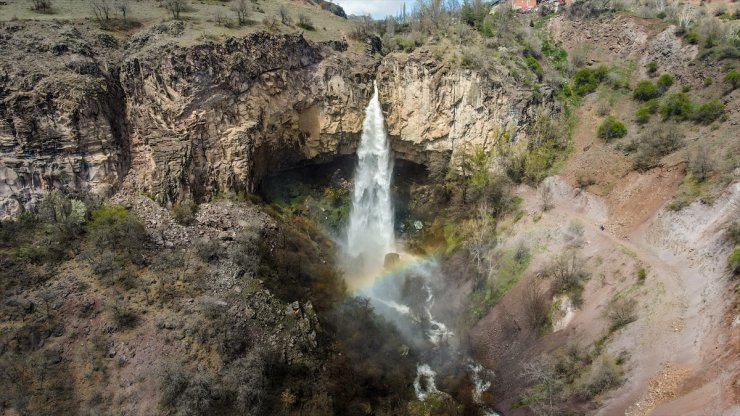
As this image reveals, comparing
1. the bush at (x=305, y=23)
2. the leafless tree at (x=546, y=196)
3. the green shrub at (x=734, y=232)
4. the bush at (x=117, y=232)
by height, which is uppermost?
the bush at (x=305, y=23)

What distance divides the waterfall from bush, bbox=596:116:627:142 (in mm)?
18744

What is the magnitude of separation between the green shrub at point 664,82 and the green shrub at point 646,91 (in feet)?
1.41

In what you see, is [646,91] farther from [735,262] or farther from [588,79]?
[735,262]

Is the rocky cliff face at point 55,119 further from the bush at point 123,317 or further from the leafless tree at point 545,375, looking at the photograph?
the leafless tree at point 545,375

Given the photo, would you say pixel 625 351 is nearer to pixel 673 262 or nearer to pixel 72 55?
pixel 673 262

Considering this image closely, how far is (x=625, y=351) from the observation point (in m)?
22.5

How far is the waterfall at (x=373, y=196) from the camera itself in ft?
132

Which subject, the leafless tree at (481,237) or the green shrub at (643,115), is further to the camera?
the green shrub at (643,115)

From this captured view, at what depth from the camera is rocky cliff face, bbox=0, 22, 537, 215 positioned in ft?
91.2

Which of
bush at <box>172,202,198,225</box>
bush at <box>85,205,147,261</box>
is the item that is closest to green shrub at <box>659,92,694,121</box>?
bush at <box>172,202,198,225</box>

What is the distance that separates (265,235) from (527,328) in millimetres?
18948

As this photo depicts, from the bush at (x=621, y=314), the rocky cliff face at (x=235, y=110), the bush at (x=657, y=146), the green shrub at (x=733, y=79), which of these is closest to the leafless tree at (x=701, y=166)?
the bush at (x=657, y=146)

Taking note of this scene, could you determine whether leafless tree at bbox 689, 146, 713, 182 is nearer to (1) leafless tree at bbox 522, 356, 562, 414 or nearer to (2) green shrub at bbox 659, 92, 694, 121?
(2) green shrub at bbox 659, 92, 694, 121

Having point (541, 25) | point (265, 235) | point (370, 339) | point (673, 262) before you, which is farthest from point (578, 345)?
point (541, 25)
